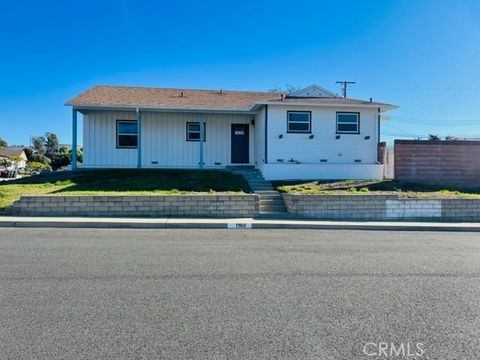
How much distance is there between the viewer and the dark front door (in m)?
21.1

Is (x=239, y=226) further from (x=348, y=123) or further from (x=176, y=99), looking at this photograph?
(x=176, y=99)

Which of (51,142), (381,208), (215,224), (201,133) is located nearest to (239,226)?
(215,224)

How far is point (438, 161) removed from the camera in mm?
17234

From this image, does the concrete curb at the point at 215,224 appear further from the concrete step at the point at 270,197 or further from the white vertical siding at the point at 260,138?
the white vertical siding at the point at 260,138

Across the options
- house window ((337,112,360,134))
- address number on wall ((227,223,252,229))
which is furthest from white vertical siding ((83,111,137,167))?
address number on wall ((227,223,252,229))

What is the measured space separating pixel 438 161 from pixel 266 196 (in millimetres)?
8235

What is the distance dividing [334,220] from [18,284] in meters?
9.48

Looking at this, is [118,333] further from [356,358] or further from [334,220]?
[334,220]

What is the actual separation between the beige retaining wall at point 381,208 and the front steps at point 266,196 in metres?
0.68

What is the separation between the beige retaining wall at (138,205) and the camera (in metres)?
12.2

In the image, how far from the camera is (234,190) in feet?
48.7

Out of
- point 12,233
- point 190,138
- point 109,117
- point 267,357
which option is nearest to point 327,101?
point 190,138

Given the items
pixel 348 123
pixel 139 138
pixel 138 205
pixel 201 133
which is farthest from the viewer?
pixel 201 133
